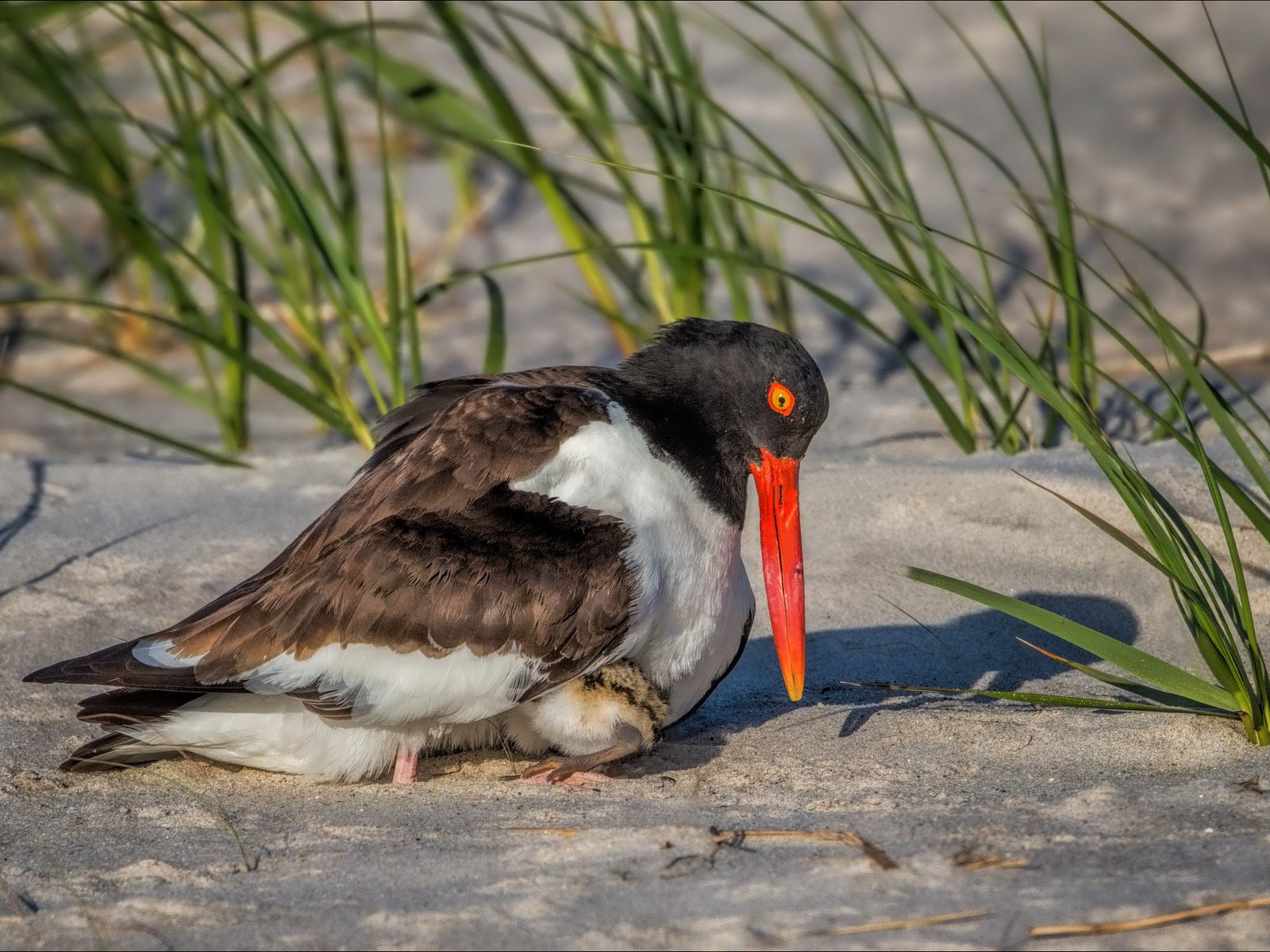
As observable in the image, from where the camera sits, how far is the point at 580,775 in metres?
3.27

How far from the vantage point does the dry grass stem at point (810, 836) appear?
8.74ft

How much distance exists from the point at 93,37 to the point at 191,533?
24.3ft

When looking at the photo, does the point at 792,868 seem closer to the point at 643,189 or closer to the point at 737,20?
the point at 643,189

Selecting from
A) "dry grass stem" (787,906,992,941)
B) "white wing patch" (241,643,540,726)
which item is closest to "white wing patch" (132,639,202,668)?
"white wing patch" (241,643,540,726)

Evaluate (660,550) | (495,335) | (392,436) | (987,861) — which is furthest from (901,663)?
(495,335)

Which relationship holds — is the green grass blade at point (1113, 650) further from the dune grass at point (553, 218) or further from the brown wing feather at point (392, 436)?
the brown wing feather at point (392, 436)

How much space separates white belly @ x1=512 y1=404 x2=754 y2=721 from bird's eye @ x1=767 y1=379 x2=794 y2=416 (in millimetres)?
289

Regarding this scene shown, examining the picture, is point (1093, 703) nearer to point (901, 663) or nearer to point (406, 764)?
point (901, 663)

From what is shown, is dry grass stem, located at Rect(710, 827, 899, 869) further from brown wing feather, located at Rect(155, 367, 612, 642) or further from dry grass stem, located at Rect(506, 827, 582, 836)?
brown wing feather, located at Rect(155, 367, 612, 642)

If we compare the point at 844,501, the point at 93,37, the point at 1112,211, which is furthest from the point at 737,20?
the point at 844,501

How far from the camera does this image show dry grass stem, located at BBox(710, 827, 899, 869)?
2.66 m

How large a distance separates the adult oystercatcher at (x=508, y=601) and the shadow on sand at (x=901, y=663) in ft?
0.97

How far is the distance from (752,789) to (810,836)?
36 centimetres

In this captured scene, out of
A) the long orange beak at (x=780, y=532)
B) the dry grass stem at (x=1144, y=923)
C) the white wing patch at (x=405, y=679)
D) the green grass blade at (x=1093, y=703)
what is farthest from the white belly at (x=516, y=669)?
the dry grass stem at (x=1144, y=923)
